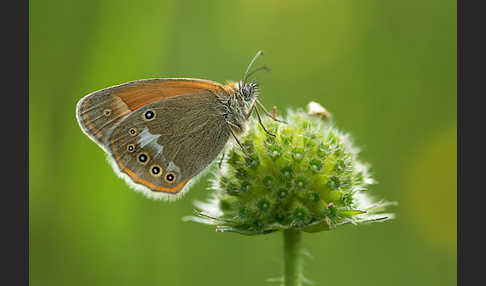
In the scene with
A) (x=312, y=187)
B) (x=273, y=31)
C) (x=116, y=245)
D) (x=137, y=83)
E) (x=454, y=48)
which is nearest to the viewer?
(x=312, y=187)

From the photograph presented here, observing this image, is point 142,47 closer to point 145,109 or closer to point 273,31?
point 145,109

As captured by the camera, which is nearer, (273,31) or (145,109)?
(145,109)

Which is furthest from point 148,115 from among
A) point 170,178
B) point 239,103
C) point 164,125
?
point 239,103

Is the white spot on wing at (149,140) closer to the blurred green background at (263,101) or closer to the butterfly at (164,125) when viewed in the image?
the butterfly at (164,125)

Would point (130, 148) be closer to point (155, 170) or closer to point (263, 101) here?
point (155, 170)

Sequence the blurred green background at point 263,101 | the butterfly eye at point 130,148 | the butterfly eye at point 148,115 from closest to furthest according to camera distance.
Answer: the butterfly eye at point 130,148
the butterfly eye at point 148,115
the blurred green background at point 263,101

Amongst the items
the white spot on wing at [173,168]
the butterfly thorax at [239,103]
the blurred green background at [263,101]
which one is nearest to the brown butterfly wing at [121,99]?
the butterfly thorax at [239,103]

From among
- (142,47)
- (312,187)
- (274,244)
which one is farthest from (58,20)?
(274,244)
